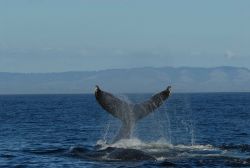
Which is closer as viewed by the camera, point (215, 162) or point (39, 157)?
point (215, 162)

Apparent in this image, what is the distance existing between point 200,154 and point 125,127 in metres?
3.31

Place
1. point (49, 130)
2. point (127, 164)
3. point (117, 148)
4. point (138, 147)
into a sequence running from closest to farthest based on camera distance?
1. point (127, 164)
2. point (117, 148)
3. point (138, 147)
4. point (49, 130)

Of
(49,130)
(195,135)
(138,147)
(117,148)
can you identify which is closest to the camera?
(117,148)

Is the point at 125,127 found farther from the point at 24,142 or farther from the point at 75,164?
the point at 24,142

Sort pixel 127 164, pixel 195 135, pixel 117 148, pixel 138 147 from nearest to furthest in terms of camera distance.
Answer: pixel 127 164
pixel 117 148
pixel 138 147
pixel 195 135

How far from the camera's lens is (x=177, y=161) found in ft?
97.1

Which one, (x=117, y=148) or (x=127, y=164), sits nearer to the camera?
(x=127, y=164)

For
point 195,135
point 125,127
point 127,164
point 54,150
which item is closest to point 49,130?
point 195,135

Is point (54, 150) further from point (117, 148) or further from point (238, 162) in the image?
point (238, 162)

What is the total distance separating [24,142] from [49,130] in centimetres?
1209

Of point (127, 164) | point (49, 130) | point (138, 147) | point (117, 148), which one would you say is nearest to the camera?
point (127, 164)

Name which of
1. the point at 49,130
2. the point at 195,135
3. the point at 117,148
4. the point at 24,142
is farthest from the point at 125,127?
the point at 49,130

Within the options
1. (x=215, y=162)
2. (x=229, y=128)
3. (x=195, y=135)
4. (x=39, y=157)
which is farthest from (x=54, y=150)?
(x=229, y=128)

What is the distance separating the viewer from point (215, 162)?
29.5m
